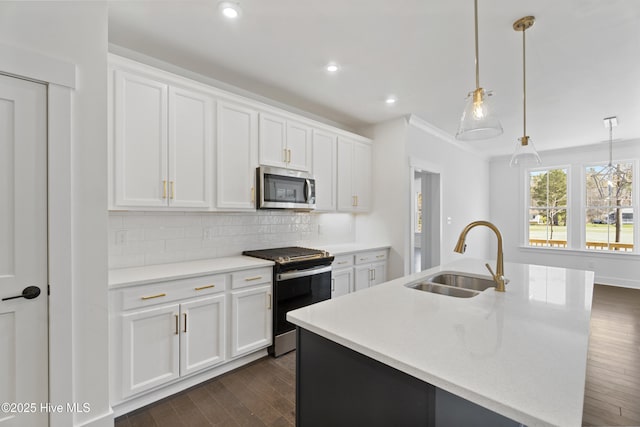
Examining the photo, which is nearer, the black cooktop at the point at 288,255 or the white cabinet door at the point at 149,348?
the white cabinet door at the point at 149,348

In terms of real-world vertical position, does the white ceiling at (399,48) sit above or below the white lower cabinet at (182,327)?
above

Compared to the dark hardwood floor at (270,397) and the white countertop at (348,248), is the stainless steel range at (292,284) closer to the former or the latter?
the dark hardwood floor at (270,397)

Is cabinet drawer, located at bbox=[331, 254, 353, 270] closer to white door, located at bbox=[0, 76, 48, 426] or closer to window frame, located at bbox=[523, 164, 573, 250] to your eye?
white door, located at bbox=[0, 76, 48, 426]

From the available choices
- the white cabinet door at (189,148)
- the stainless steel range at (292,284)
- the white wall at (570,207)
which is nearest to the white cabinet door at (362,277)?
the stainless steel range at (292,284)

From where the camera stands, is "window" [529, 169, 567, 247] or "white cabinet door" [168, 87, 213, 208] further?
"window" [529, 169, 567, 247]

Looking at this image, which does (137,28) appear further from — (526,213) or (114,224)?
(526,213)

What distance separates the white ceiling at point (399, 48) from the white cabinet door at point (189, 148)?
0.42 metres

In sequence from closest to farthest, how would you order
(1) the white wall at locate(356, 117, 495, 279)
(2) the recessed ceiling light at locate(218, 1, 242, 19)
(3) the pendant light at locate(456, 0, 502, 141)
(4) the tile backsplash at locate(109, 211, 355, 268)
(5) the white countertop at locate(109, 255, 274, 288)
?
(3) the pendant light at locate(456, 0, 502, 141) → (2) the recessed ceiling light at locate(218, 1, 242, 19) → (5) the white countertop at locate(109, 255, 274, 288) → (4) the tile backsplash at locate(109, 211, 355, 268) → (1) the white wall at locate(356, 117, 495, 279)

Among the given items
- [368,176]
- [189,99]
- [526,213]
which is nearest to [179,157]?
[189,99]

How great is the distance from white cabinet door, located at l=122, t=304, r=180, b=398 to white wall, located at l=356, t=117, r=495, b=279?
114 inches

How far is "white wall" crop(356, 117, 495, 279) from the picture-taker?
13.2ft

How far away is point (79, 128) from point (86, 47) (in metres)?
0.49

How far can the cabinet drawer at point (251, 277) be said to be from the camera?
2.47 metres

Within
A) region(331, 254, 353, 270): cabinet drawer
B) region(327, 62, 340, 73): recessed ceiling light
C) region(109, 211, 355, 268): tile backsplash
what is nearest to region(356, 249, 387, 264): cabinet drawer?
region(331, 254, 353, 270): cabinet drawer
